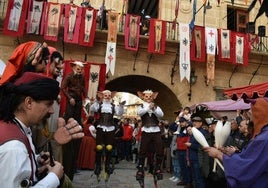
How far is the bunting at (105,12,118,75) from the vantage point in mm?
12016

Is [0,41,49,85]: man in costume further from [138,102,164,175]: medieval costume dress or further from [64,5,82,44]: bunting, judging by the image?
[64,5,82,44]: bunting

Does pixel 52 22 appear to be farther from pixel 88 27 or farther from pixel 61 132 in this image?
pixel 61 132

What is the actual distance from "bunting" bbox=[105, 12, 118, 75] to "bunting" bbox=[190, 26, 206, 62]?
10.6 ft

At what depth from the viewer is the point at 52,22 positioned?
1158 cm

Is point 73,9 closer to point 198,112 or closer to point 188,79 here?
point 188,79

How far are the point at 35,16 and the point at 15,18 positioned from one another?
2.28ft

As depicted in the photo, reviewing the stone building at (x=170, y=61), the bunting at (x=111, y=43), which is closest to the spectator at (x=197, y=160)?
the bunting at (x=111, y=43)

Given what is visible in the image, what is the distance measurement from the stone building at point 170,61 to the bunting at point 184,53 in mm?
500

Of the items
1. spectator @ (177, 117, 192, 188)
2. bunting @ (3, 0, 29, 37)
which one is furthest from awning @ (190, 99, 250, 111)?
bunting @ (3, 0, 29, 37)

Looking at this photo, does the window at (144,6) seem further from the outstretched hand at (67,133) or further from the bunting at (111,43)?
the outstretched hand at (67,133)

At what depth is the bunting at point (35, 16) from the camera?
11336 mm

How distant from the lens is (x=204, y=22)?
47.5ft

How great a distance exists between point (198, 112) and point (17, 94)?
385 centimetres

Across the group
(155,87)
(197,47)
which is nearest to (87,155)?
(155,87)
